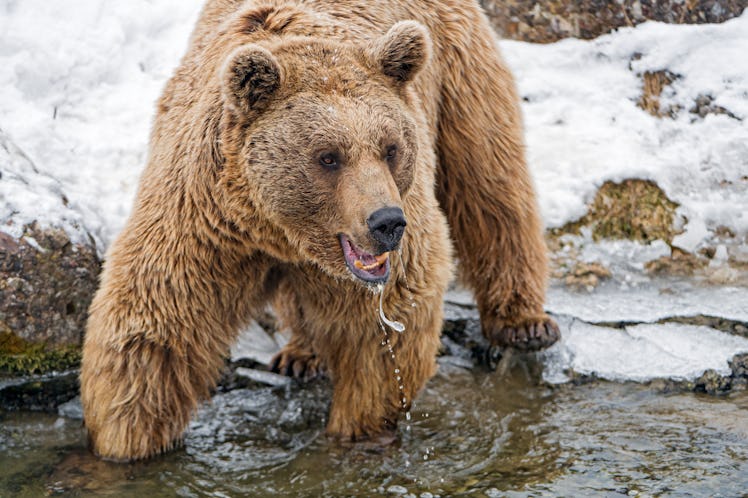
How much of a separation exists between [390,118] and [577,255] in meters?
3.06

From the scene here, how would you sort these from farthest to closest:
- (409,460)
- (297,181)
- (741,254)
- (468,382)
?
(741,254) → (468,382) → (409,460) → (297,181)

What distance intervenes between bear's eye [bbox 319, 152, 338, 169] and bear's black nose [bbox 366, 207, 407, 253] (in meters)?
0.36

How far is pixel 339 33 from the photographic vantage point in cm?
509

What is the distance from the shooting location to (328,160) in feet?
14.4

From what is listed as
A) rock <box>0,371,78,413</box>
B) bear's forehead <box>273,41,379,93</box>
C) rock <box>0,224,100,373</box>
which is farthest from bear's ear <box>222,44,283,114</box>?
rock <box>0,371,78,413</box>

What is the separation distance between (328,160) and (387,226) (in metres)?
0.48

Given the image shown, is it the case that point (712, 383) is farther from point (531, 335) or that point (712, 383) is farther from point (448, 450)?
point (448, 450)

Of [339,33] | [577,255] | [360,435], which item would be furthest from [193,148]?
[577,255]

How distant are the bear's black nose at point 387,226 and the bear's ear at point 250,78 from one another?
32.2 inches

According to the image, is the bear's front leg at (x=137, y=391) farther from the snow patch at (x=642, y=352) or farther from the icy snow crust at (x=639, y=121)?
the icy snow crust at (x=639, y=121)

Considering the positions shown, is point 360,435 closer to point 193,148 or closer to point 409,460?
point 409,460

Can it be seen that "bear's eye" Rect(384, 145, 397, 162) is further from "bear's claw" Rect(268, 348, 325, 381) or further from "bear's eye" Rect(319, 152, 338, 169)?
"bear's claw" Rect(268, 348, 325, 381)

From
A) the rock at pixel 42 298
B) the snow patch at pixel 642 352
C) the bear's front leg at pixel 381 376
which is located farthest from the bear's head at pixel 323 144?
the snow patch at pixel 642 352

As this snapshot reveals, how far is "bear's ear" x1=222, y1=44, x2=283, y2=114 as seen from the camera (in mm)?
4316
